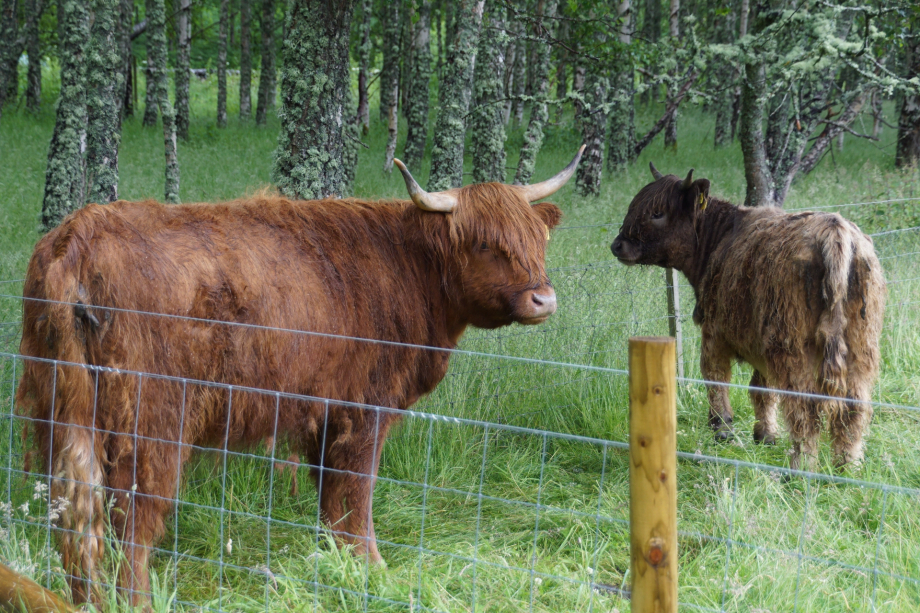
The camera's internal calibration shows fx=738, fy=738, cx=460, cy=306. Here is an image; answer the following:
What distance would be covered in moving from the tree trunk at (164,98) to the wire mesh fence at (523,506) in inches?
124

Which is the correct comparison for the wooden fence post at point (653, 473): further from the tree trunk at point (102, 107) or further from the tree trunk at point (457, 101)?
the tree trunk at point (102, 107)

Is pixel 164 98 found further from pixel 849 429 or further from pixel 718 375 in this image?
pixel 849 429

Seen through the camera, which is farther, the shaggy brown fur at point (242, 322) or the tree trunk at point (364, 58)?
the tree trunk at point (364, 58)

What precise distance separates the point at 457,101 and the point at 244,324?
5.12 meters

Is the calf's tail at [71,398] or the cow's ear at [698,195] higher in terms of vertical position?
the cow's ear at [698,195]

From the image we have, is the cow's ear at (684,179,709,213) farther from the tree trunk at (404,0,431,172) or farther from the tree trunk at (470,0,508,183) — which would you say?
the tree trunk at (404,0,431,172)

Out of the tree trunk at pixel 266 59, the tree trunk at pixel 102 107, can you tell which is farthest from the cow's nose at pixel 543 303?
the tree trunk at pixel 266 59

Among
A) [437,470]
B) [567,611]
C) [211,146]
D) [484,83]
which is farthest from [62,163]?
[211,146]

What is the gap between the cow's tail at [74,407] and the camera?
270 centimetres

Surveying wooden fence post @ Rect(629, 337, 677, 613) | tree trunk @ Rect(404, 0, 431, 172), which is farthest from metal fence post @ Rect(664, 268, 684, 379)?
tree trunk @ Rect(404, 0, 431, 172)

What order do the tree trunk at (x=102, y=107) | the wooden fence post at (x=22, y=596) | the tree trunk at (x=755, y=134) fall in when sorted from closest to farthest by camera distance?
the wooden fence post at (x=22, y=596) → the tree trunk at (x=755, y=134) → the tree trunk at (x=102, y=107)

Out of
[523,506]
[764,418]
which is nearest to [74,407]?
[523,506]

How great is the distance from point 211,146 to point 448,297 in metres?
14.4

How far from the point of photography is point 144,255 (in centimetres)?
288
